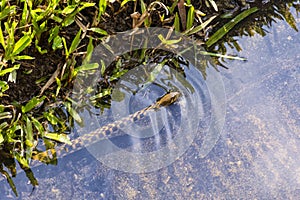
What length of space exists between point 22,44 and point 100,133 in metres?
0.64

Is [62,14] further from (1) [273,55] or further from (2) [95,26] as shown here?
(1) [273,55]

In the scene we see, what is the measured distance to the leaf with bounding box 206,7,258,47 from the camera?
2873mm

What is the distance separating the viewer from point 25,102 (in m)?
2.64

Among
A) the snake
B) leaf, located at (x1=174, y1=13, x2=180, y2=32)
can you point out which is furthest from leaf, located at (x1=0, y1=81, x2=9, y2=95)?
leaf, located at (x1=174, y1=13, x2=180, y2=32)

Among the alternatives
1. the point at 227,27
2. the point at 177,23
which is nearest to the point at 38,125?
the point at 177,23

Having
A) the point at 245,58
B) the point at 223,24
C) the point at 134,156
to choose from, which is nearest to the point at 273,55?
the point at 245,58

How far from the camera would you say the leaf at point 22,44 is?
95.7 inches

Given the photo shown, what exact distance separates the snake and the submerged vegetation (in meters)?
0.04

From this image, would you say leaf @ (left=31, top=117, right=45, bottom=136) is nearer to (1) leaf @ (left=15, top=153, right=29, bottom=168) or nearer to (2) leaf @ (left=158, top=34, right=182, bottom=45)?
(1) leaf @ (left=15, top=153, right=29, bottom=168)

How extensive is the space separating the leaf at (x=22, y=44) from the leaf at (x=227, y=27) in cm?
106

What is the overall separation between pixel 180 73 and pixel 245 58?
1.38 feet

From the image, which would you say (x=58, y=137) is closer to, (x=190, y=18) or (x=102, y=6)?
(x=102, y=6)

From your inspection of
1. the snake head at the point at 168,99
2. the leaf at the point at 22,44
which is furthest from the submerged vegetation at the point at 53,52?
the snake head at the point at 168,99

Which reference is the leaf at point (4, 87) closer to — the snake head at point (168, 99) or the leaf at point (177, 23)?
the snake head at point (168, 99)
